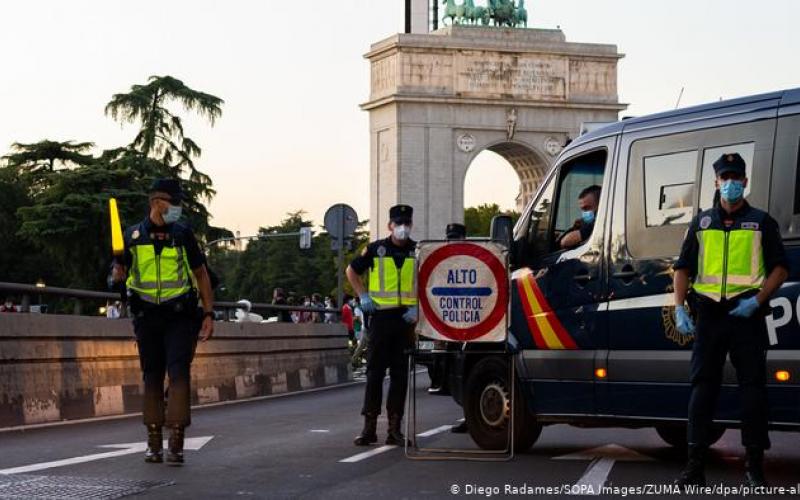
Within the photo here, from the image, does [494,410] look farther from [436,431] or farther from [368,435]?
[436,431]

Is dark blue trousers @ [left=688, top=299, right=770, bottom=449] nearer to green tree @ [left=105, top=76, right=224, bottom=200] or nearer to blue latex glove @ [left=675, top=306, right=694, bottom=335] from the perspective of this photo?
blue latex glove @ [left=675, top=306, right=694, bottom=335]

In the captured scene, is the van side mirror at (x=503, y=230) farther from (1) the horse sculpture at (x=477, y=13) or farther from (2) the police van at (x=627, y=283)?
(1) the horse sculpture at (x=477, y=13)

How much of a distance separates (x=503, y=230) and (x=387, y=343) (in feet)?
5.15

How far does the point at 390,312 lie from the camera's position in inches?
554

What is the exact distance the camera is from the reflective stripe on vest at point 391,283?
14023mm

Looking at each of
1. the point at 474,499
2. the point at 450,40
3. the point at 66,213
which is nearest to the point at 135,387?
the point at 474,499

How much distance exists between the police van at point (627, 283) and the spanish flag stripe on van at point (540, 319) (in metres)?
0.01

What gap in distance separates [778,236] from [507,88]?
76983 mm

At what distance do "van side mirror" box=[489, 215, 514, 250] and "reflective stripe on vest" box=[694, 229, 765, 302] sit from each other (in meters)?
2.77

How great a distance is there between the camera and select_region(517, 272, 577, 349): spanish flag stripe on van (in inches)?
496

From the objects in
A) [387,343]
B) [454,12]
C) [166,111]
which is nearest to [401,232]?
[387,343]

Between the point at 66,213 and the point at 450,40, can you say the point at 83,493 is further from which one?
the point at 450,40

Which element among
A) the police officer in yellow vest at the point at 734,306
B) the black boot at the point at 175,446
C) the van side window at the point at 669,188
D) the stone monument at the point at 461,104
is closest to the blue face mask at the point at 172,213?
the black boot at the point at 175,446

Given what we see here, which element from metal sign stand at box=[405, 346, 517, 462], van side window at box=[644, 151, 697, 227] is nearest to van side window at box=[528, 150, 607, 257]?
van side window at box=[644, 151, 697, 227]
